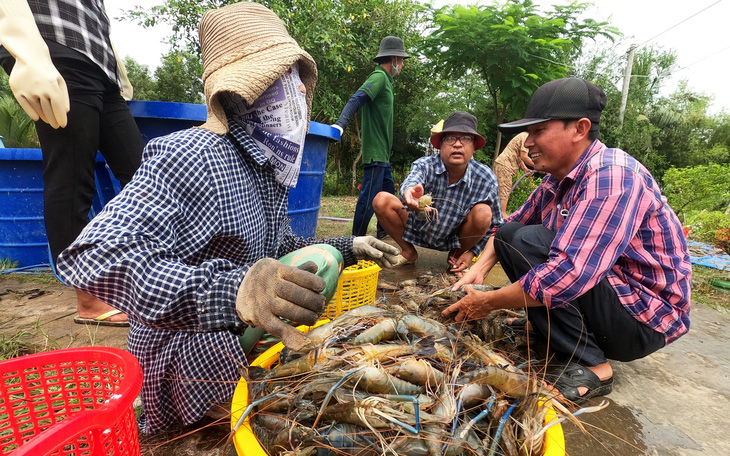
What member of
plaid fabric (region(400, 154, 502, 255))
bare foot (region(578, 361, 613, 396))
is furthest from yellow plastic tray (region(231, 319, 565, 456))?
plaid fabric (region(400, 154, 502, 255))

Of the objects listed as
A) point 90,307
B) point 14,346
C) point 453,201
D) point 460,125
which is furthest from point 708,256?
point 14,346

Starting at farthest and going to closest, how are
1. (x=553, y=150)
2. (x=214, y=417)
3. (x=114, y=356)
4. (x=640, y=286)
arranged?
(x=553, y=150) < (x=640, y=286) < (x=214, y=417) < (x=114, y=356)

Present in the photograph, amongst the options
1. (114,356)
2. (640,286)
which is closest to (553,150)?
(640,286)

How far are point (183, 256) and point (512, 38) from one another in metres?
10.1

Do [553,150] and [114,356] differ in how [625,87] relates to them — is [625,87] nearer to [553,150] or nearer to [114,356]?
[553,150]

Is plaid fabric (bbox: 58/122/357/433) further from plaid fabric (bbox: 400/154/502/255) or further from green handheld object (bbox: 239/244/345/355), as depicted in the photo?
plaid fabric (bbox: 400/154/502/255)

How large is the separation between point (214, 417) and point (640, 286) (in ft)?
6.64

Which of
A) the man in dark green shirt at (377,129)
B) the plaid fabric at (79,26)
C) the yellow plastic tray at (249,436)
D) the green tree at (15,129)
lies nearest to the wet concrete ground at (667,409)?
the yellow plastic tray at (249,436)

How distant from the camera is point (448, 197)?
3.77 metres

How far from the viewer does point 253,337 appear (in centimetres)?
178

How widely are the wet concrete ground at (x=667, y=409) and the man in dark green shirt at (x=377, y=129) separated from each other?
120 inches

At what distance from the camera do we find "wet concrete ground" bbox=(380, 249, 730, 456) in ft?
5.32

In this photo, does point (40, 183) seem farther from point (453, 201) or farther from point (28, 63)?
point (453, 201)

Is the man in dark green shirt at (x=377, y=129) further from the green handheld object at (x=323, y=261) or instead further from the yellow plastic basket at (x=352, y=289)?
the green handheld object at (x=323, y=261)
